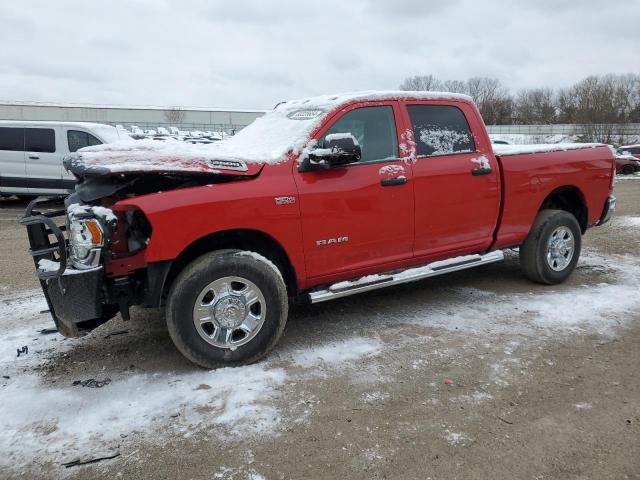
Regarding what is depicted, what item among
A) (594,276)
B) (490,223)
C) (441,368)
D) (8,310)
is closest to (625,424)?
(441,368)

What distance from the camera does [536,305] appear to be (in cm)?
480

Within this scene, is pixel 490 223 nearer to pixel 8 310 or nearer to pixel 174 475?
pixel 174 475

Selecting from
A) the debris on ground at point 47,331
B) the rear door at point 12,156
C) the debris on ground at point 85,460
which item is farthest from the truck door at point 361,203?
the rear door at point 12,156

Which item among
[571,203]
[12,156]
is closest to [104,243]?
[571,203]

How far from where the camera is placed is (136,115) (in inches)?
2372

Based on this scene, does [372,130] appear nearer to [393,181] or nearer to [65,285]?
[393,181]

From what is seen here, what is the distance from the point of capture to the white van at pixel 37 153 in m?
11.7

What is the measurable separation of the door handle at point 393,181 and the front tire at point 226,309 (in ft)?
3.81

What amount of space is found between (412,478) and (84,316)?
2.27m

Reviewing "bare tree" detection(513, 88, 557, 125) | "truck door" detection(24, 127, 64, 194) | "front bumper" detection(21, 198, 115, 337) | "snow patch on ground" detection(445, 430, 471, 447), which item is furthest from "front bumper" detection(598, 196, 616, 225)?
"bare tree" detection(513, 88, 557, 125)

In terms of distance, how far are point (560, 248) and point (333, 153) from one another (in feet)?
10.2

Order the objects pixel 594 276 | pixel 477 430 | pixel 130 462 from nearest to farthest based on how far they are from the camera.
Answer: pixel 130 462
pixel 477 430
pixel 594 276

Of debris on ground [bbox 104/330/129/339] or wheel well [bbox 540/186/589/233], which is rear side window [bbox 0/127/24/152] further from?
wheel well [bbox 540/186/589/233]

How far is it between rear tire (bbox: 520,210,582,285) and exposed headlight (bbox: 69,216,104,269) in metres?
4.14
